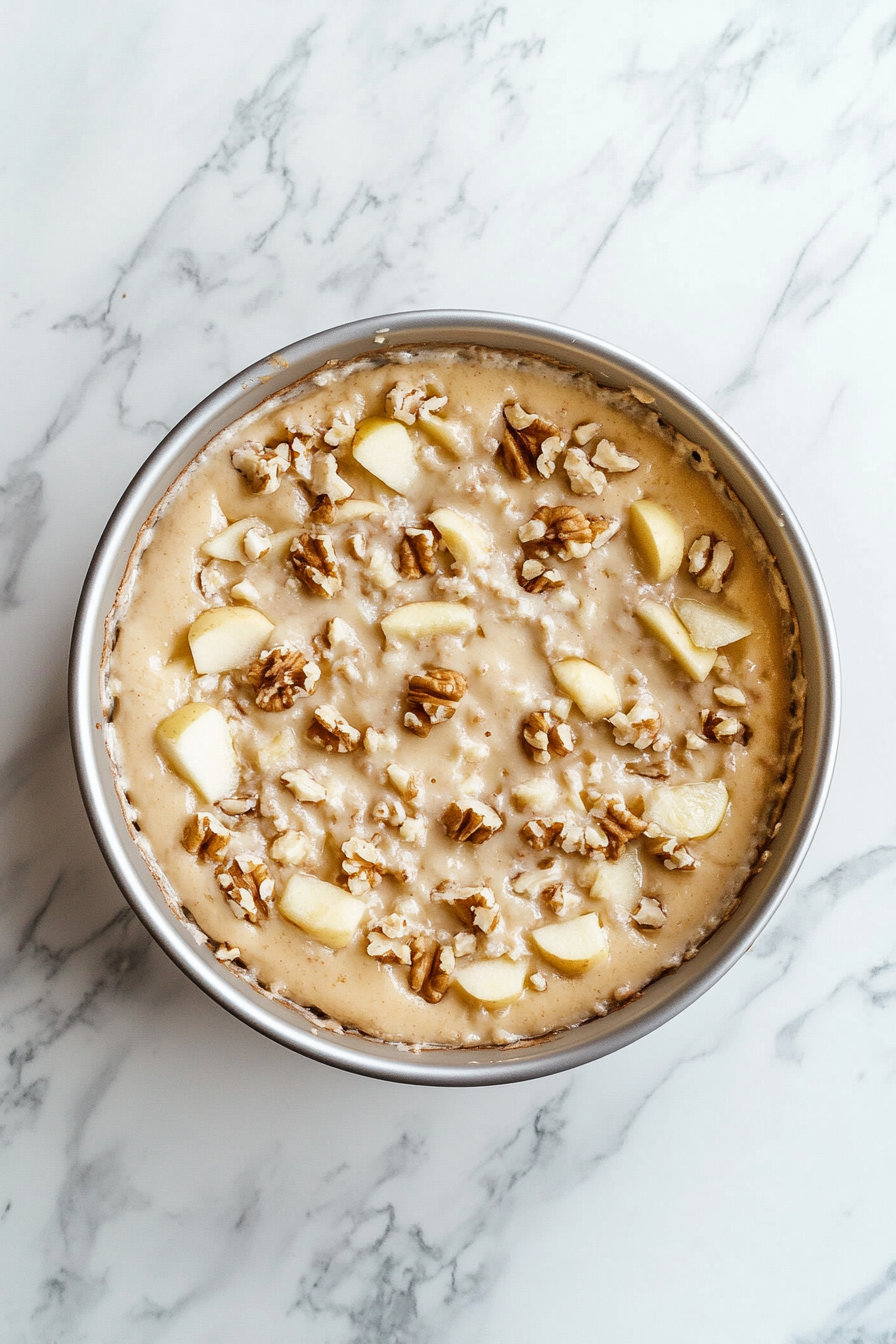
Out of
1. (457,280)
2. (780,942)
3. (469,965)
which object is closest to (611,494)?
(457,280)

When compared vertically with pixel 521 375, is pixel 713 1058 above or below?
below

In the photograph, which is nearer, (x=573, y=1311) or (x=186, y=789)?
(x=186, y=789)

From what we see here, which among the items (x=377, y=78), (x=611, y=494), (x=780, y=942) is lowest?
(x=780, y=942)

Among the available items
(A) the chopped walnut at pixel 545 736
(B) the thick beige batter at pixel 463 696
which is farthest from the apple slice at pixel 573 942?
(A) the chopped walnut at pixel 545 736

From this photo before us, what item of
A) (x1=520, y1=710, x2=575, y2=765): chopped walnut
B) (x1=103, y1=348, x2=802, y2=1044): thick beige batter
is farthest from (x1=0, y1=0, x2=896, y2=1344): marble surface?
(x1=520, y1=710, x2=575, y2=765): chopped walnut

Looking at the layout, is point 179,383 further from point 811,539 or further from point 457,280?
point 811,539

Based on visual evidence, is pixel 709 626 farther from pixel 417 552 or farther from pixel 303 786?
pixel 303 786
